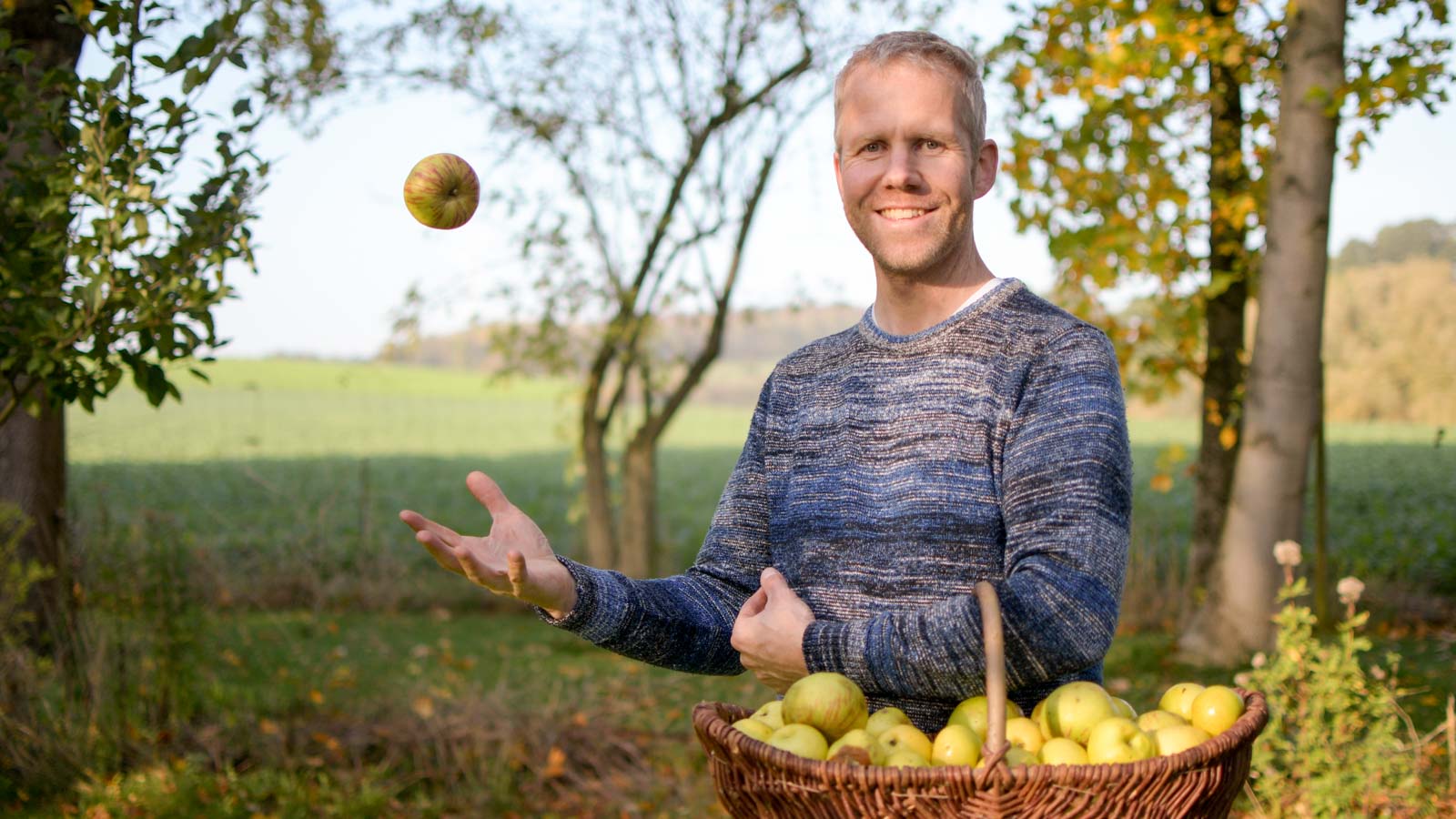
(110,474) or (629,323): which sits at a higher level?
(629,323)

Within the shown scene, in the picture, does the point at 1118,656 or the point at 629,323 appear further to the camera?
the point at 629,323

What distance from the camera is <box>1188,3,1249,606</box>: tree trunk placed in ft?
20.7

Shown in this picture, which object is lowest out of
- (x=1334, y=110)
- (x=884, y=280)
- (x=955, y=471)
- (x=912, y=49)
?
(x=955, y=471)

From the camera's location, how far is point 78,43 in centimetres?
486

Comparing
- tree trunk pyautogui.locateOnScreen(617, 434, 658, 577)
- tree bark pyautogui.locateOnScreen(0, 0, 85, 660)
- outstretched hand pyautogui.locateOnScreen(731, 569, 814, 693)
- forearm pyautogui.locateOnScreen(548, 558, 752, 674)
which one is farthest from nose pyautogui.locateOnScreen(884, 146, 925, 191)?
tree trunk pyautogui.locateOnScreen(617, 434, 658, 577)

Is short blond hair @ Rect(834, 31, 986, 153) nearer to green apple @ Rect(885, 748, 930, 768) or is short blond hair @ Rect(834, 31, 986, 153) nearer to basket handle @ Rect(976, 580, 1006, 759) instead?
basket handle @ Rect(976, 580, 1006, 759)

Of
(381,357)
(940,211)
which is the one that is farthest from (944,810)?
(381,357)

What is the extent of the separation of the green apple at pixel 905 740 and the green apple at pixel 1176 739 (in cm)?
26

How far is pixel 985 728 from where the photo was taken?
146 cm

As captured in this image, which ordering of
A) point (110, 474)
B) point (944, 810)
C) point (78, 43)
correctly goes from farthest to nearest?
point (110, 474), point (78, 43), point (944, 810)

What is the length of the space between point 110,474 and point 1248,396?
8605mm

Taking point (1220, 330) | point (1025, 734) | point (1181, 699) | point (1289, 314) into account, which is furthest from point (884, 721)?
point (1220, 330)

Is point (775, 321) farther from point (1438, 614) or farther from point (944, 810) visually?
point (944, 810)

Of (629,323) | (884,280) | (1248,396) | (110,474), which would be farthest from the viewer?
(110,474)
